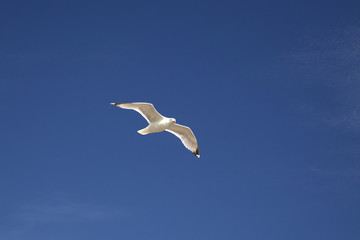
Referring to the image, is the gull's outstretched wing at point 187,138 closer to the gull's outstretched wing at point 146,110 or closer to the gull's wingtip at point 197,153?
the gull's wingtip at point 197,153

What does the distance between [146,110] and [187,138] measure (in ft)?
11.6

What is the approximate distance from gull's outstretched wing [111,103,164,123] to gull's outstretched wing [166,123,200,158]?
1870 mm

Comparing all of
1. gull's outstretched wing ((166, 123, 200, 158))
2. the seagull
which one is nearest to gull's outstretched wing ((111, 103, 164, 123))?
the seagull

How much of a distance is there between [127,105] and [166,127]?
7.76 feet

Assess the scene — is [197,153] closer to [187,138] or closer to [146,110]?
[187,138]

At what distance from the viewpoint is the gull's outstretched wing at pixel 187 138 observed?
84.3 ft

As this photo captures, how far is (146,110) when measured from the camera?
23.5 metres

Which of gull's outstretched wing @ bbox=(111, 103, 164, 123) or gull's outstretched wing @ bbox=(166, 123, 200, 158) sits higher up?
gull's outstretched wing @ bbox=(166, 123, 200, 158)

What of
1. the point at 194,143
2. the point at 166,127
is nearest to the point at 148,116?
the point at 166,127

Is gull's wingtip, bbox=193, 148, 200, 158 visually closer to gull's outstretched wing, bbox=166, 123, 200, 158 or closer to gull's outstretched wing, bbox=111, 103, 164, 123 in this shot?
gull's outstretched wing, bbox=166, 123, 200, 158

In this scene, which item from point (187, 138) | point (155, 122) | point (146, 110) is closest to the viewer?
point (146, 110)

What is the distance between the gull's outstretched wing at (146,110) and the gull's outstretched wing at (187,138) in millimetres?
1870

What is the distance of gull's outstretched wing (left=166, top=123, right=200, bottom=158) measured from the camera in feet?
84.3

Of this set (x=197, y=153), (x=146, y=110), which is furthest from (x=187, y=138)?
(x=146, y=110)
